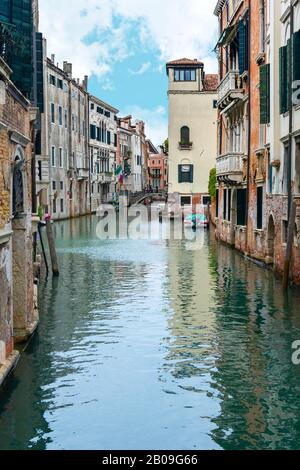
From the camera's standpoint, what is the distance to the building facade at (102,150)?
192 ft

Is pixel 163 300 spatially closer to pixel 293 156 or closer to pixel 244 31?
pixel 293 156

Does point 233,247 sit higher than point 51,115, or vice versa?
→ point 51,115

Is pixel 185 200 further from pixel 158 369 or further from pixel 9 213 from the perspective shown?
pixel 9 213

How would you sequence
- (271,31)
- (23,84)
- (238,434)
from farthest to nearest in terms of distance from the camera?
(271,31) < (23,84) < (238,434)

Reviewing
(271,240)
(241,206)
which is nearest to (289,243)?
(271,240)

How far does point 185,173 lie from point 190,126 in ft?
10.1

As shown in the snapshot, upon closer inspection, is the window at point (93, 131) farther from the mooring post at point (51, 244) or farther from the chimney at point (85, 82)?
the mooring post at point (51, 244)

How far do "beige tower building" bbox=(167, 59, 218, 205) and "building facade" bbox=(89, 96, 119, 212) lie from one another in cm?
1273

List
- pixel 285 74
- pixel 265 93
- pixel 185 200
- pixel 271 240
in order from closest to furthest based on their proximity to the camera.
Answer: pixel 285 74
pixel 265 93
pixel 271 240
pixel 185 200

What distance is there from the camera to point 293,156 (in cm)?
1698

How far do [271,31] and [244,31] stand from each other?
16.2 feet

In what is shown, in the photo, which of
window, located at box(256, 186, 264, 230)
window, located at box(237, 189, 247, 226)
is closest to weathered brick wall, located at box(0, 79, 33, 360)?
window, located at box(256, 186, 264, 230)

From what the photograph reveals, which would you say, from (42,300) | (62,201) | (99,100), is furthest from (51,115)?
(42,300)

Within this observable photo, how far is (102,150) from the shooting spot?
62.6 metres
